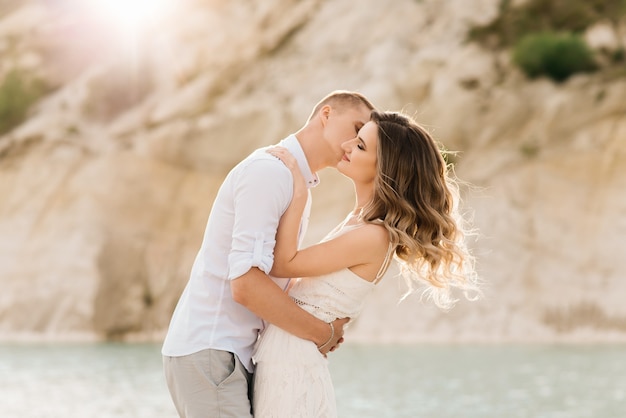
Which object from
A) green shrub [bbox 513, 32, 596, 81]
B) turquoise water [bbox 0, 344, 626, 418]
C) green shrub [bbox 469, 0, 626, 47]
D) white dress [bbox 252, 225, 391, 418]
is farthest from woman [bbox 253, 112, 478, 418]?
green shrub [bbox 469, 0, 626, 47]

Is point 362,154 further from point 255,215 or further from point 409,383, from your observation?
point 409,383

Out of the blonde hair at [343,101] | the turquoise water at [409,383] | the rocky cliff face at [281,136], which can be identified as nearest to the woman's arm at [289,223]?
the blonde hair at [343,101]

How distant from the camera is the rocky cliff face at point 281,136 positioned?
88.3 feet

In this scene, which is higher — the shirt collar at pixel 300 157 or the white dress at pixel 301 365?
the shirt collar at pixel 300 157

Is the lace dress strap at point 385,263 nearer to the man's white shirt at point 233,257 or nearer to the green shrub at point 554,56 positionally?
the man's white shirt at point 233,257

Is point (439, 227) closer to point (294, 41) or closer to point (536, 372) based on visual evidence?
point (536, 372)

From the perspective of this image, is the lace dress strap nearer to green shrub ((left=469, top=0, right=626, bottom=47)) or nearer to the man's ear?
the man's ear

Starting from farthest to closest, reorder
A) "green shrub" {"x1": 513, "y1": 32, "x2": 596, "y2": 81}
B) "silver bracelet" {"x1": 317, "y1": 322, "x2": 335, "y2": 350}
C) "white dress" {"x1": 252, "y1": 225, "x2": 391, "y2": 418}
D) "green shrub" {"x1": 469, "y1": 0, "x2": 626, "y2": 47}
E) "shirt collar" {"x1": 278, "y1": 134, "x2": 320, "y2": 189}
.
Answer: "green shrub" {"x1": 469, "y1": 0, "x2": 626, "y2": 47}, "green shrub" {"x1": 513, "y1": 32, "x2": 596, "y2": 81}, "shirt collar" {"x1": 278, "y1": 134, "x2": 320, "y2": 189}, "silver bracelet" {"x1": 317, "y1": 322, "x2": 335, "y2": 350}, "white dress" {"x1": 252, "y1": 225, "x2": 391, "y2": 418}

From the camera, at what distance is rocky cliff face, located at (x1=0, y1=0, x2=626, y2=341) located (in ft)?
88.3

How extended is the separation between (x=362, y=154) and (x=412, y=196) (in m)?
0.33

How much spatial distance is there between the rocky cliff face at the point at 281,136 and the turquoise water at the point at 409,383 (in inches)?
149

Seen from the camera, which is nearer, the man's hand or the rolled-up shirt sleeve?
the rolled-up shirt sleeve

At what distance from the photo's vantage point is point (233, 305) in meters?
4.75

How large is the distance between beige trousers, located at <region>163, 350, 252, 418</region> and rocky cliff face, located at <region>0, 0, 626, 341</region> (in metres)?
20.1
